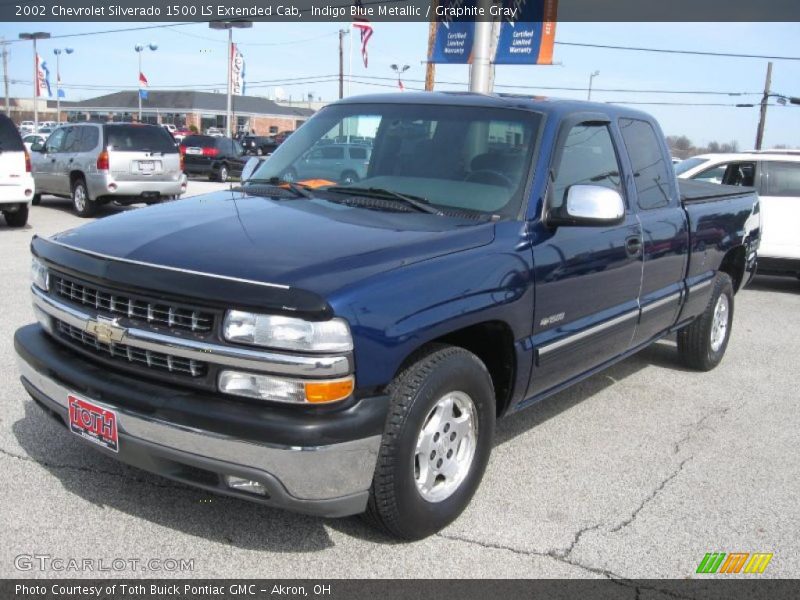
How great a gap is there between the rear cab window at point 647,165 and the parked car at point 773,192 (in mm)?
5541

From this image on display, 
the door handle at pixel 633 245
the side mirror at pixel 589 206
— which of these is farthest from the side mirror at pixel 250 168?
the door handle at pixel 633 245

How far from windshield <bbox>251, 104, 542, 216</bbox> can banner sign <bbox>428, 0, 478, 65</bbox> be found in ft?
50.7

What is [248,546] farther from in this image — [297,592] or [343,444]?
[343,444]

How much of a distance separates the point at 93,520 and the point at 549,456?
235 cm

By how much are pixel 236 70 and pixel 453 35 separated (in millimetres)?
24908

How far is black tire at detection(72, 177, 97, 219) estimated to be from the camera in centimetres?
1405

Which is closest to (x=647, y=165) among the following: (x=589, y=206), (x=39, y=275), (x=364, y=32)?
(x=589, y=206)

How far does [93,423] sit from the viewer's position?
2.97m

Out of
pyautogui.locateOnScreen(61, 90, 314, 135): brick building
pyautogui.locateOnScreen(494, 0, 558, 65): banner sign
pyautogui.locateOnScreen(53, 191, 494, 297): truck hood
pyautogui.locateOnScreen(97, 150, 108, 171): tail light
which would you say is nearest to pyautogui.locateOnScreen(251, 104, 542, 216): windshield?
pyautogui.locateOnScreen(53, 191, 494, 297): truck hood

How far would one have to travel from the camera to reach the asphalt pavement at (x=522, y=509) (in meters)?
3.07

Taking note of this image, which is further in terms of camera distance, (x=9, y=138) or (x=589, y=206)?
(x=9, y=138)

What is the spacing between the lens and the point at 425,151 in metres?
4.02

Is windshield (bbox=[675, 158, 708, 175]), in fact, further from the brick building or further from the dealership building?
the dealership building

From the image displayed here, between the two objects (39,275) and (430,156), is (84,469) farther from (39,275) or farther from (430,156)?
(430,156)
